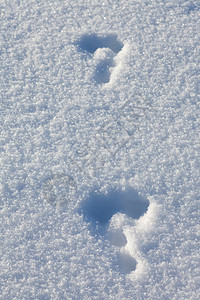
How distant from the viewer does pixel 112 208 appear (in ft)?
3.84

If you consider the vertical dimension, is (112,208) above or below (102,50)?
below

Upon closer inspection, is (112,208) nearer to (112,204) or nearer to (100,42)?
(112,204)

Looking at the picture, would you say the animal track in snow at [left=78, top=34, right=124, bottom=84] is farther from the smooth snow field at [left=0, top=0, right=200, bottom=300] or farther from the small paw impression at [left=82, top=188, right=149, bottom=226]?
the small paw impression at [left=82, top=188, right=149, bottom=226]

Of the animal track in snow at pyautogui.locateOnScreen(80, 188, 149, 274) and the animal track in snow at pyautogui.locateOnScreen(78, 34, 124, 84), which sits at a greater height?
the animal track in snow at pyautogui.locateOnScreen(78, 34, 124, 84)

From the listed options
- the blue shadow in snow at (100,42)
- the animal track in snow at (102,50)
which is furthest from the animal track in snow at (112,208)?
the blue shadow in snow at (100,42)

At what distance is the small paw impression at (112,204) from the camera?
3.81 feet

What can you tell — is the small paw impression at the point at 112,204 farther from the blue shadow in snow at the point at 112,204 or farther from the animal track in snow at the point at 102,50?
the animal track in snow at the point at 102,50

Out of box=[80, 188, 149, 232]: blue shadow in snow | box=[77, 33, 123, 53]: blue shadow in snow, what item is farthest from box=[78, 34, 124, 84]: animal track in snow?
box=[80, 188, 149, 232]: blue shadow in snow

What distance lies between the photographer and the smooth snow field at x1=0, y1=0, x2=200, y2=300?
1081 millimetres

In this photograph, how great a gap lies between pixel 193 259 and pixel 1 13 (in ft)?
3.93

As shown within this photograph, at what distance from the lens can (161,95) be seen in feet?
4.26

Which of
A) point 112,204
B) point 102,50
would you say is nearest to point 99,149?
point 112,204

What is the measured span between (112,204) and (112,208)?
1cm

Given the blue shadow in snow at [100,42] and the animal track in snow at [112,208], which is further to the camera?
the blue shadow in snow at [100,42]
